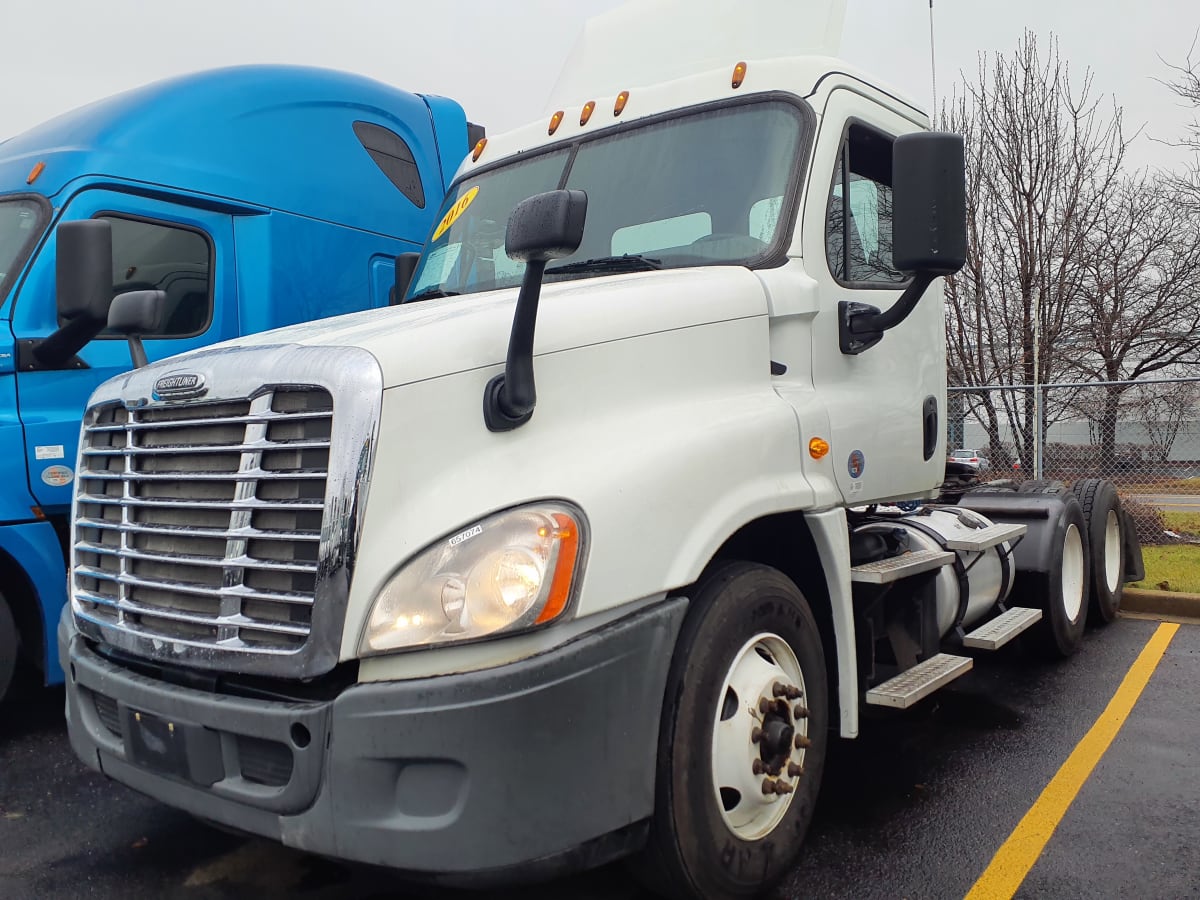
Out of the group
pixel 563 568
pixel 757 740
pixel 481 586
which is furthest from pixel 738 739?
pixel 481 586

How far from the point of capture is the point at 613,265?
357cm

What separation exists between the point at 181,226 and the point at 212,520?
→ 3.55 metres

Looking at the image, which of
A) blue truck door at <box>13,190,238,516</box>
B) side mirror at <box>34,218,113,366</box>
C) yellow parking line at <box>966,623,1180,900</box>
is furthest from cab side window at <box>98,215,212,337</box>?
yellow parking line at <box>966,623,1180,900</box>

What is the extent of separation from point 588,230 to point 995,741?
2.92 metres

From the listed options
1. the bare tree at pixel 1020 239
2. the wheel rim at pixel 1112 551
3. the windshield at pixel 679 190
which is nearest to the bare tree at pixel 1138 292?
the bare tree at pixel 1020 239

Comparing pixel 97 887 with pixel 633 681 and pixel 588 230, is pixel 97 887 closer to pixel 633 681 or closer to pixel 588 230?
pixel 633 681

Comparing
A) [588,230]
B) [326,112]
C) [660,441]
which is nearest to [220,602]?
[660,441]

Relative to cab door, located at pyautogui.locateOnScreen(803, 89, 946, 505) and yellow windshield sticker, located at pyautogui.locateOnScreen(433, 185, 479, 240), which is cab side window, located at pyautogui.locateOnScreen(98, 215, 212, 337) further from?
cab door, located at pyautogui.locateOnScreen(803, 89, 946, 505)

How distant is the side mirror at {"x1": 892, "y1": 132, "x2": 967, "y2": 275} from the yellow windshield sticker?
2.01 metres

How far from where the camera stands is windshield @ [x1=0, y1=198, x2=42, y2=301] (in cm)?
489

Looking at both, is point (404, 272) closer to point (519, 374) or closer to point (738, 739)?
point (519, 374)

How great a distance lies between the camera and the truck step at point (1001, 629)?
4.55 metres

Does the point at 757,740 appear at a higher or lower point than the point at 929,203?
lower

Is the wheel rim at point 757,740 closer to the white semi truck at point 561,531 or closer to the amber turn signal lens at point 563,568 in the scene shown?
the white semi truck at point 561,531
